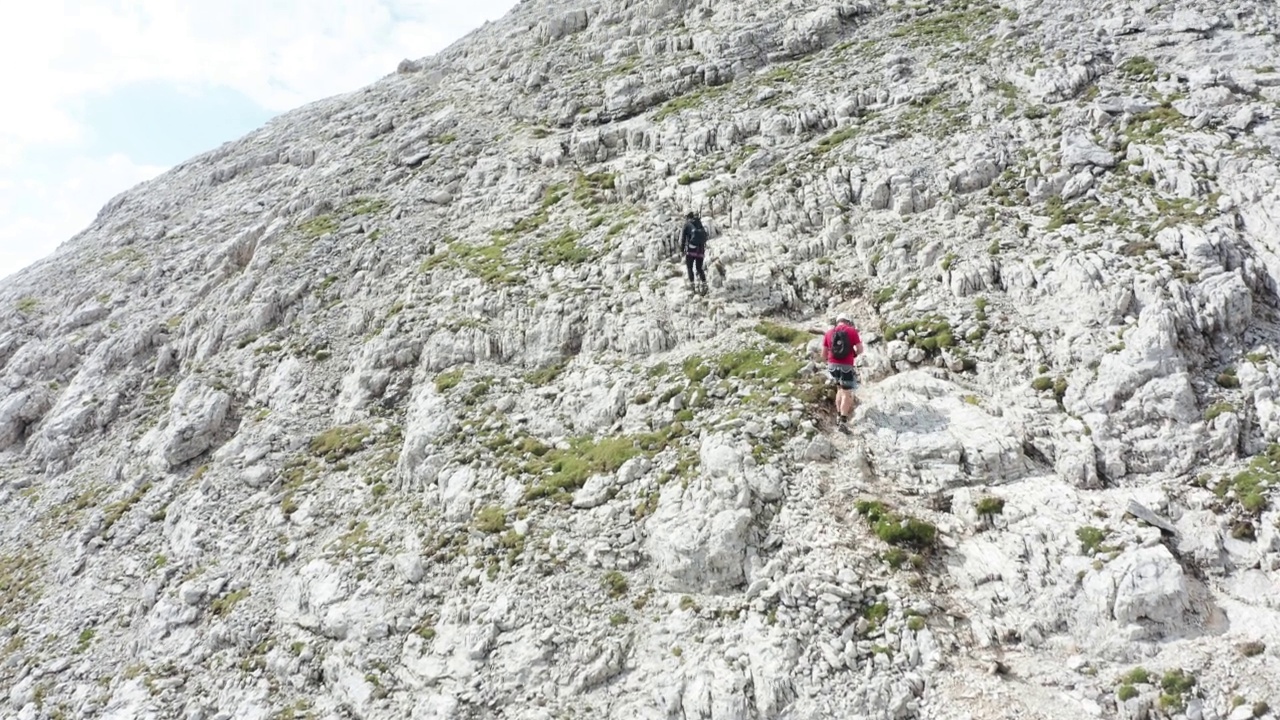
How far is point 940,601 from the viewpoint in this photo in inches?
592

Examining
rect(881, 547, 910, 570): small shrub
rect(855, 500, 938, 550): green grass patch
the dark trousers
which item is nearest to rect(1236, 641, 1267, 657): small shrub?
rect(855, 500, 938, 550): green grass patch

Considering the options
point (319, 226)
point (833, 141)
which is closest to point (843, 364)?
point (833, 141)

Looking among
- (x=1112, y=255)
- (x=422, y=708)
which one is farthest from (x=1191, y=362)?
(x=422, y=708)

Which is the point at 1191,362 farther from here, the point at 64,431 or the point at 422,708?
the point at 64,431

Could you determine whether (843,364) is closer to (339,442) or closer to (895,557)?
(895,557)

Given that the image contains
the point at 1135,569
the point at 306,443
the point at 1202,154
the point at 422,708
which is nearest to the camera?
the point at 1135,569

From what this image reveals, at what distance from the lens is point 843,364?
19.7 meters

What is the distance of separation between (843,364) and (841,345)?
598 mm

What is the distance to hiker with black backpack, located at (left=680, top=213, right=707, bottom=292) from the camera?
2686 cm

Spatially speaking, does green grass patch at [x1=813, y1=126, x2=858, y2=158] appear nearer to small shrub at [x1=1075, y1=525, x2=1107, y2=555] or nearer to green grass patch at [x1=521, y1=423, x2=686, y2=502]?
green grass patch at [x1=521, y1=423, x2=686, y2=502]

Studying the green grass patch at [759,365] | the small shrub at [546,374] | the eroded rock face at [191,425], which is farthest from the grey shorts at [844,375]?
the eroded rock face at [191,425]

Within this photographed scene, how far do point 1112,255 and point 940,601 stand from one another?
1250 centimetres

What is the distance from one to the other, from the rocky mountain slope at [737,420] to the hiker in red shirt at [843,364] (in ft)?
1.68

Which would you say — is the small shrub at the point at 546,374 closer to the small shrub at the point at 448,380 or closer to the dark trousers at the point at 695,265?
the small shrub at the point at 448,380
